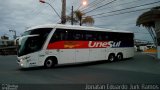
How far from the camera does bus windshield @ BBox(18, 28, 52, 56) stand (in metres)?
18.4

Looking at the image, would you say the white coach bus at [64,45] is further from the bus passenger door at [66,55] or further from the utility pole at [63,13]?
the utility pole at [63,13]

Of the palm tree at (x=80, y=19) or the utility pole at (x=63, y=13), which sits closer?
the utility pole at (x=63, y=13)

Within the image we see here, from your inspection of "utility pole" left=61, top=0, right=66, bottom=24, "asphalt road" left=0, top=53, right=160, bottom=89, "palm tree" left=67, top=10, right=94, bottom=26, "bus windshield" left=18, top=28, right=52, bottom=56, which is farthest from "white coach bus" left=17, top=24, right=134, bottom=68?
"palm tree" left=67, top=10, right=94, bottom=26

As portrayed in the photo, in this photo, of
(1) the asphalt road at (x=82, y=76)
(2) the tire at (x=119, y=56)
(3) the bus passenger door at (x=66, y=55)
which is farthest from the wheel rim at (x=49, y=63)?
(2) the tire at (x=119, y=56)

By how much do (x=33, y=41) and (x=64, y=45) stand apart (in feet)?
9.38

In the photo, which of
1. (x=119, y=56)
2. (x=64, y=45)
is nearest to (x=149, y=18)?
(x=119, y=56)

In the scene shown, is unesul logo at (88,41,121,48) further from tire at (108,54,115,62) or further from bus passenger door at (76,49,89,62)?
tire at (108,54,115,62)

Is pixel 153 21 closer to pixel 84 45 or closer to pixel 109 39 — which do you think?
pixel 109 39

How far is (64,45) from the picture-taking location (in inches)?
805

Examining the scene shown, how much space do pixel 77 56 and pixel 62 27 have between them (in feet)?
9.90

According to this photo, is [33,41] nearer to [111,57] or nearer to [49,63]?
[49,63]

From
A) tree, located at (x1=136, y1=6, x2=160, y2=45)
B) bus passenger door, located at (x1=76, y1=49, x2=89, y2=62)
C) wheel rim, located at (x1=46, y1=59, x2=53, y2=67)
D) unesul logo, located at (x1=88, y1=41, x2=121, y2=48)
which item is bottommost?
wheel rim, located at (x1=46, y1=59, x2=53, y2=67)

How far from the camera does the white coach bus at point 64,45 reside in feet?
61.1

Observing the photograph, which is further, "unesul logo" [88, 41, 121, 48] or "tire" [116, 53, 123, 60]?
"tire" [116, 53, 123, 60]
